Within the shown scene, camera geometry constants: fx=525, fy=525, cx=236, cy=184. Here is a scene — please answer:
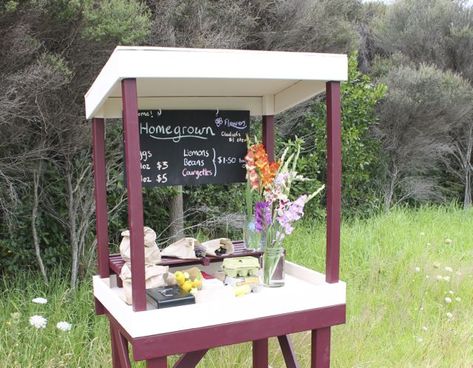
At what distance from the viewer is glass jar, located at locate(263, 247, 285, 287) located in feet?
6.74

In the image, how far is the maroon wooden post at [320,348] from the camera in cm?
197

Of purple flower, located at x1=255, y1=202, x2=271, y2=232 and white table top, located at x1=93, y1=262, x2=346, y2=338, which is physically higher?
purple flower, located at x1=255, y1=202, x2=271, y2=232

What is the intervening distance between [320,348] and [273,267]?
35 cm

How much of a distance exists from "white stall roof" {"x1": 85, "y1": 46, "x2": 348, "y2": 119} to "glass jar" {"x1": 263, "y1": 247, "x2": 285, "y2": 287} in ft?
2.19

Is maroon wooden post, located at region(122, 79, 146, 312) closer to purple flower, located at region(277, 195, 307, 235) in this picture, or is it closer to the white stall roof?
the white stall roof

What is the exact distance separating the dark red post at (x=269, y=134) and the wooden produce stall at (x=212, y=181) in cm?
13

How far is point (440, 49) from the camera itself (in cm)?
798

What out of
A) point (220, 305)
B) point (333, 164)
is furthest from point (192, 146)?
point (220, 305)

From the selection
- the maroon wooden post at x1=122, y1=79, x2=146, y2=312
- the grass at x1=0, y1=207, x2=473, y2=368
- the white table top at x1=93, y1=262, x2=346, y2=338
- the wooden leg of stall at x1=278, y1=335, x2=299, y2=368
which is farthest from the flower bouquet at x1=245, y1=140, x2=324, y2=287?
the grass at x1=0, y1=207, x2=473, y2=368

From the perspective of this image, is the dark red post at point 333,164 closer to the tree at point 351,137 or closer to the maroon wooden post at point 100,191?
the maroon wooden post at point 100,191

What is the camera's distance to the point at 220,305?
5.76 ft

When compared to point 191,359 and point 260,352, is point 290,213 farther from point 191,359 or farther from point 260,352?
point 260,352

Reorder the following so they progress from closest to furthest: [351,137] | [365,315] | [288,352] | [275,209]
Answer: [275,209], [288,352], [365,315], [351,137]

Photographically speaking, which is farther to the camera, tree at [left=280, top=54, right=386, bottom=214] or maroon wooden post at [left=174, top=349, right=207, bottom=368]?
tree at [left=280, top=54, right=386, bottom=214]
